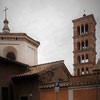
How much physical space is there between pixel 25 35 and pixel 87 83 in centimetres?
1068

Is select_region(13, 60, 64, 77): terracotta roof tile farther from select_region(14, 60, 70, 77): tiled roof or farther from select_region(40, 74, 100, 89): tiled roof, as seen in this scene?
select_region(40, 74, 100, 89): tiled roof

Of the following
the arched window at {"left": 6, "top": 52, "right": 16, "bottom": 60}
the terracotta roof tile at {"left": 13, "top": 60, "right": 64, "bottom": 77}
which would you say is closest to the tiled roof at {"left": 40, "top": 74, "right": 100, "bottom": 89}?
the terracotta roof tile at {"left": 13, "top": 60, "right": 64, "bottom": 77}

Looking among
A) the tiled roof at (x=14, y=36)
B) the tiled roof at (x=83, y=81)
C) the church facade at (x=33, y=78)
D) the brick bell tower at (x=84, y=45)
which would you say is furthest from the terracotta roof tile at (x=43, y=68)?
the brick bell tower at (x=84, y=45)

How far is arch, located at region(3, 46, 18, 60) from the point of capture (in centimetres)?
2778

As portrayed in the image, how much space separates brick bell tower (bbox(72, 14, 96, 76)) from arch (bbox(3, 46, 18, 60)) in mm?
29491

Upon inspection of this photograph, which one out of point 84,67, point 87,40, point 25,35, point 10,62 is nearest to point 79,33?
point 87,40

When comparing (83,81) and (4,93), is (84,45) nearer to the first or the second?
(4,93)

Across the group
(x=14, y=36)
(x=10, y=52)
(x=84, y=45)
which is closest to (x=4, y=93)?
(x=10, y=52)

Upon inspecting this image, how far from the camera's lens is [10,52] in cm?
2806

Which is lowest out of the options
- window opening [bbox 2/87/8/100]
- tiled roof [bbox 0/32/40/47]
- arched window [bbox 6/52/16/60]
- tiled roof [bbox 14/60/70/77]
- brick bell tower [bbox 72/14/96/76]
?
window opening [bbox 2/87/8/100]

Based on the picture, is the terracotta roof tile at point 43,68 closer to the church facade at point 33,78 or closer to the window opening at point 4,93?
the church facade at point 33,78

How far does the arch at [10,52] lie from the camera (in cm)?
2778

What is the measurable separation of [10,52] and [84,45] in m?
32.0

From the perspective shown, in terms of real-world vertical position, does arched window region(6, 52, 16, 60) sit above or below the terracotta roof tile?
above
